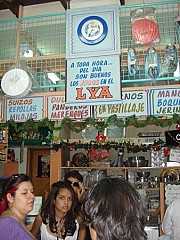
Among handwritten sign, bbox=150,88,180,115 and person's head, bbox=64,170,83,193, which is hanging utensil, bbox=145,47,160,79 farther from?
person's head, bbox=64,170,83,193

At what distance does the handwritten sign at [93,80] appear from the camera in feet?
9.55

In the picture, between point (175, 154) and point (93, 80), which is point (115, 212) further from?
point (175, 154)

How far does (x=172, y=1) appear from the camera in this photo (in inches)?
121

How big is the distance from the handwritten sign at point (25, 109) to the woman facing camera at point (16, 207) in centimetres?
144

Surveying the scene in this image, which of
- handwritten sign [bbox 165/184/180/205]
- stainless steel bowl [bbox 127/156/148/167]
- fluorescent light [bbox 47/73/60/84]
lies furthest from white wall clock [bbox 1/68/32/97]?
stainless steel bowl [bbox 127/156/148/167]

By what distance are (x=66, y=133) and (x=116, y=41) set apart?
4.12 m

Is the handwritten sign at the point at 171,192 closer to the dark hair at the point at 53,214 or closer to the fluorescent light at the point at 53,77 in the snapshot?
the dark hair at the point at 53,214

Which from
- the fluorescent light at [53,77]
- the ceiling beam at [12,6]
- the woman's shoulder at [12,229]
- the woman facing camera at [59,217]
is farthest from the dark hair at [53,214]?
the ceiling beam at [12,6]

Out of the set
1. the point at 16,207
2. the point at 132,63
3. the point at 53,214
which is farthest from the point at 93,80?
the point at 16,207

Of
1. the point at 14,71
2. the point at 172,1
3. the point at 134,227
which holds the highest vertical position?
the point at 172,1

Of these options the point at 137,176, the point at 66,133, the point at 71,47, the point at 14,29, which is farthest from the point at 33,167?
the point at 71,47

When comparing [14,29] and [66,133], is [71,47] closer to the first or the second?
[14,29]

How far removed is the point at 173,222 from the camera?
3426 mm

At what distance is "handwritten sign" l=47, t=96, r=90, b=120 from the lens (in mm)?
3502
